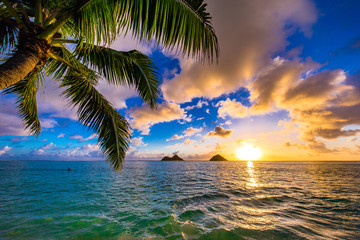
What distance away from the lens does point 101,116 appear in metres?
4.71

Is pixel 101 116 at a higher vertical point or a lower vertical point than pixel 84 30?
lower

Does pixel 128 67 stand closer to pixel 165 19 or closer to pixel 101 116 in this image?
pixel 101 116

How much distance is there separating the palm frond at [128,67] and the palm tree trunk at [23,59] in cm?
172

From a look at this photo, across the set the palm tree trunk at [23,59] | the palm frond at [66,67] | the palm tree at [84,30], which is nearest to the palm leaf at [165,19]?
the palm tree at [84,30]

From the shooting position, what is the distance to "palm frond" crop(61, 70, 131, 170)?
14.3 ft

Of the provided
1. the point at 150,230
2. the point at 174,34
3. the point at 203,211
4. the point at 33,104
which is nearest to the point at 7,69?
the point at 174,34

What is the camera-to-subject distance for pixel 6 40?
3.88 m

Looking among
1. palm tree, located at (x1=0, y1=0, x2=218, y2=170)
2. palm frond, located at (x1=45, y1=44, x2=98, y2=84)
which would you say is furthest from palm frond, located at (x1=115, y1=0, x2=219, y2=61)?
palm frond, located at (x1=45, y1=44, x2=98, y2=84)

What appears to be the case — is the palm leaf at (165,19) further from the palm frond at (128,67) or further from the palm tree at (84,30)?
the palm frond at (128,67)

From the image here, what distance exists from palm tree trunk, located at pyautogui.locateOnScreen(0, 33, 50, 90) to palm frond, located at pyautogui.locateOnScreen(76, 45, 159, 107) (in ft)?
5.63

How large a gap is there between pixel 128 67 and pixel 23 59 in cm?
277

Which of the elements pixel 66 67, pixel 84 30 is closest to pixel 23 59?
pixel 84 30

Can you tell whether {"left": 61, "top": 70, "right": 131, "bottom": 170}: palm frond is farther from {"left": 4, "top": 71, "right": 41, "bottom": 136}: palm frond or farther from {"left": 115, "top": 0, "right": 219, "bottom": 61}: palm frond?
{"left": 115, "top": 0, "right": 219, "bottom": 61}: palm frond

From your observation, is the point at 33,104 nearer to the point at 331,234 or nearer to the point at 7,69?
the point at 7,69
